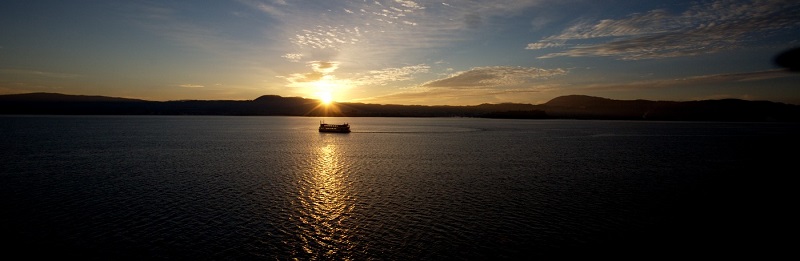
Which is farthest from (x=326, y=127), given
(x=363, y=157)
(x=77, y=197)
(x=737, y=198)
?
(x=737, y=198)

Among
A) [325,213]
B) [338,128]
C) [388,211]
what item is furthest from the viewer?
[338,128]

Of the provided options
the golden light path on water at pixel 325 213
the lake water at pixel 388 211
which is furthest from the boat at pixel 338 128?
the golden light path on water at pixel 325 213

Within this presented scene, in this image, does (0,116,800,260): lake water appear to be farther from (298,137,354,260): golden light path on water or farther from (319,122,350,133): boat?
(319,122,350,133): boat

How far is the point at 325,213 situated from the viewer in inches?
1251

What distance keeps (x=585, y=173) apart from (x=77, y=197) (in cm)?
5530

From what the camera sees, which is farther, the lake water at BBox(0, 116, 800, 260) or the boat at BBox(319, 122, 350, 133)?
the boat at BBox(319, 122, 350, 133)

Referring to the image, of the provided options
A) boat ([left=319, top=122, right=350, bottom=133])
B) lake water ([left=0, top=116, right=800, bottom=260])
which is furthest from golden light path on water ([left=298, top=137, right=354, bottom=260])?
boat ([left=319, top=122, right=350, bottom=133])

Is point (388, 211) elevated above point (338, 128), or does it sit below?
below

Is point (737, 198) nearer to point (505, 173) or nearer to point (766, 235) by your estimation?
point (766, 235)

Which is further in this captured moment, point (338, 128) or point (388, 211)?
point (338, 128)

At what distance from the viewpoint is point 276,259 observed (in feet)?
72.7

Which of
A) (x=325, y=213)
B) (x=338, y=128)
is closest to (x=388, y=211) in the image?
(x=325, y=213)

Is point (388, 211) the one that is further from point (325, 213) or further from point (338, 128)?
point (338, 128)

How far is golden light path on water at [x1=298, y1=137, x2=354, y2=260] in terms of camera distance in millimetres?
23844
